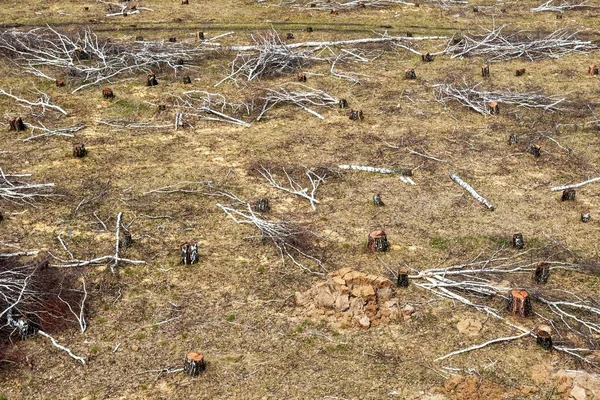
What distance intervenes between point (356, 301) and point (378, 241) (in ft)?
3.20

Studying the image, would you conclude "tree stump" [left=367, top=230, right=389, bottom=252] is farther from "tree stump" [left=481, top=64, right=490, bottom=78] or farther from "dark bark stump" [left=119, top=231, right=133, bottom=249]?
"tree stump" [left=481, top=64, right=490, bottom=78]

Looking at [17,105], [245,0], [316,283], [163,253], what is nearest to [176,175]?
[163,253]

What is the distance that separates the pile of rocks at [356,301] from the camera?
18.5ft

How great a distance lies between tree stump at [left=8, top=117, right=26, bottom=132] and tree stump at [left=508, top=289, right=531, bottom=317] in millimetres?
6747

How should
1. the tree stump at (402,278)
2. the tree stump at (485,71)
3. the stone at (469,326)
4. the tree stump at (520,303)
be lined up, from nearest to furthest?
the stone at (469,326) → the tree stump at (520,303) → the tree stump at (402,278) → the tree stump at (485,71)

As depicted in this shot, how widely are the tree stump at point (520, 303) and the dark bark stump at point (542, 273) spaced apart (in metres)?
0.51

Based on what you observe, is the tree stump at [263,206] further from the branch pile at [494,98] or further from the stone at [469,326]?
the branch pile at [494,98]

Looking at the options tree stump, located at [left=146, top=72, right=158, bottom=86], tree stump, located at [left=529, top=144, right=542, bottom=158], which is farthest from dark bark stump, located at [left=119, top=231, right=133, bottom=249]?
tree stump, located at [left=529, top=144, right=542, bottom=158]

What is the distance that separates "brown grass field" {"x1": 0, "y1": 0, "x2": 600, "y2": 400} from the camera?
16.8ft

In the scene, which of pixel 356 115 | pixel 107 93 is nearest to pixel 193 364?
pixel 356 115

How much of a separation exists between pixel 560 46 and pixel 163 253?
29.3 feet

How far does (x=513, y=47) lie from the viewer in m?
12.2

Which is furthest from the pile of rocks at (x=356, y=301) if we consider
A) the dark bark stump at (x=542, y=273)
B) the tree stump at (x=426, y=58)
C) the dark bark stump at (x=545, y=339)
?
the tree stump at (x=426, y=58)

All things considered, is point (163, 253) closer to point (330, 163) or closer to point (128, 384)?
point (128, 384)
